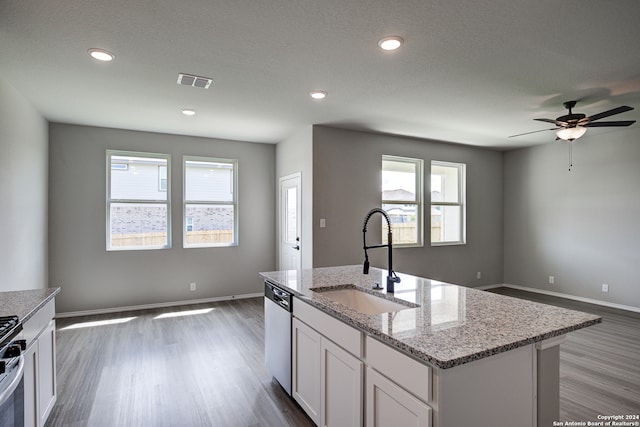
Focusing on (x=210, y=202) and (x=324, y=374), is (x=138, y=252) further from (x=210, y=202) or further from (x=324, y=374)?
(x=324, y=374)

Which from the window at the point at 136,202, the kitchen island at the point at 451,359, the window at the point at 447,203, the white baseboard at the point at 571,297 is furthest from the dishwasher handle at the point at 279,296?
the white baseboard at the point at 571,297

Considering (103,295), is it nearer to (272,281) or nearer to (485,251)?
(272,281)

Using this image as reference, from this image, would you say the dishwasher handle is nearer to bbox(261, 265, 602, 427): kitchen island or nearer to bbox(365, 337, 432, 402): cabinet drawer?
bbox(261, 265, 602, 427): kitchen island

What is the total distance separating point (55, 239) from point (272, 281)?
3690 millimetres

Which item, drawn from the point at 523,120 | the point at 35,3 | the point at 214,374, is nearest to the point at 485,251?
the point at 523,120

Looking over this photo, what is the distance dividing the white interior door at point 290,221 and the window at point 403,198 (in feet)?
4.50

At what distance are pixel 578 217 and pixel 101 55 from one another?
6.77 metres

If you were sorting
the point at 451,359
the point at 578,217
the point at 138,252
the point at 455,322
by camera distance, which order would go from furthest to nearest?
1. the point at 578,217
2. the point at 138,252
3. the point at 455,322
4. the point at 451,359

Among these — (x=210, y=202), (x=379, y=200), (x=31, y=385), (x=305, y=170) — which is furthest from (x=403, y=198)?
(x=31, y=385)

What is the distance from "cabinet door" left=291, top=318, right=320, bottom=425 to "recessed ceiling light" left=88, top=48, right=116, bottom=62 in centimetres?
241

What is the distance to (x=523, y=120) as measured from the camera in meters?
4.60

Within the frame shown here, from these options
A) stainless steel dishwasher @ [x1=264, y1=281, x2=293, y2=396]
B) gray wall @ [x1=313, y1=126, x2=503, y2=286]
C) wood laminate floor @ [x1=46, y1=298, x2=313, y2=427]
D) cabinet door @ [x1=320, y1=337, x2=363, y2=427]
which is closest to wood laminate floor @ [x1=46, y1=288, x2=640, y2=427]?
wood laminate floor @ [x1=46, y1=298, x2=313, y2=427]

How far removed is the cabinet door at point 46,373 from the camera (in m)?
2.06

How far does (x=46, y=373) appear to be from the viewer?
2197 millimetres
